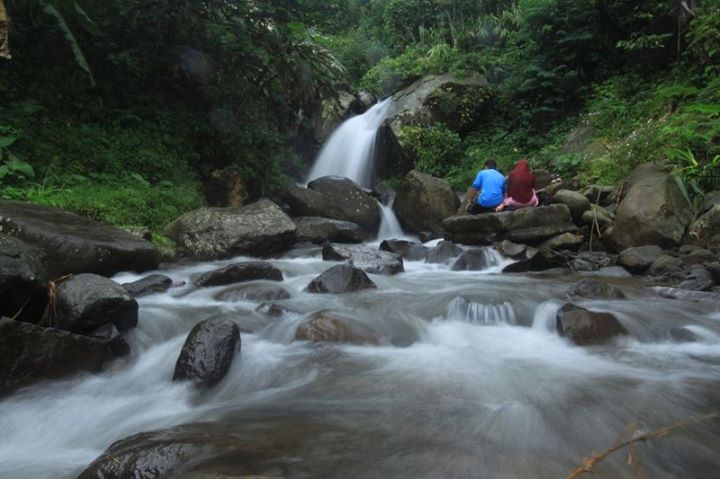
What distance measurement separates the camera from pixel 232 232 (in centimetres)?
855

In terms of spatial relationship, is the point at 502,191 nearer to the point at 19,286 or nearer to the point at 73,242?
the point at 73,242

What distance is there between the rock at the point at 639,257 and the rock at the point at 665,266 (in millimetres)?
88

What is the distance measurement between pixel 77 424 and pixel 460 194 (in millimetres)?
11615

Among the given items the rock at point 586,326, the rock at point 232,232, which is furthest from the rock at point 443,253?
the rock at point 586,326

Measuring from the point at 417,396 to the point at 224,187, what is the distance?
26.8ft

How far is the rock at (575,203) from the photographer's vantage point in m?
9.55

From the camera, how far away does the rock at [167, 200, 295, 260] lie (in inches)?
332

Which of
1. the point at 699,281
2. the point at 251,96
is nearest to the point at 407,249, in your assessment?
the point at 699,281

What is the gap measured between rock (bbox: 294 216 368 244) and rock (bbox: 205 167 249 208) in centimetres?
147

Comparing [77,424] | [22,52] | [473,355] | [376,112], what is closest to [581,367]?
[473,355]

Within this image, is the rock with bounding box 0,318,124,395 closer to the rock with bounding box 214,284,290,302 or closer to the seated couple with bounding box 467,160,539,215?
the rock with bounding box 214,284,290,302

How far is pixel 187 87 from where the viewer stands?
38.3ft

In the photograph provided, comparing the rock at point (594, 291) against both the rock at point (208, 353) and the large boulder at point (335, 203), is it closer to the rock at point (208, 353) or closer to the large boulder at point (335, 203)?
the rock at point (208, 353)

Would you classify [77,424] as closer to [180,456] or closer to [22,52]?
[180,456]
